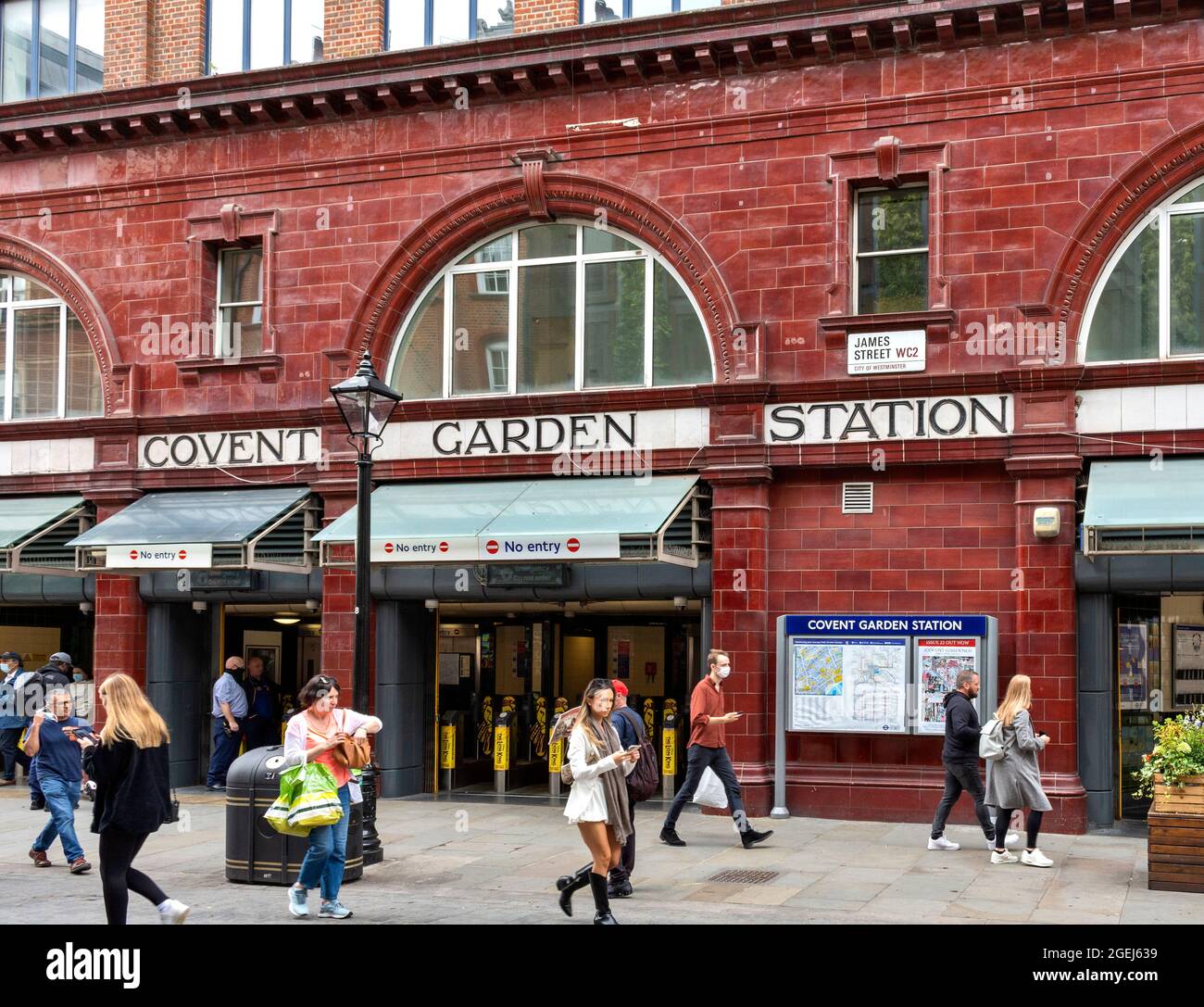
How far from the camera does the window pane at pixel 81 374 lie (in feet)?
68.7

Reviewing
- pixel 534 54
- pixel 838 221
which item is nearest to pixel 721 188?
Result: pixel 838 221

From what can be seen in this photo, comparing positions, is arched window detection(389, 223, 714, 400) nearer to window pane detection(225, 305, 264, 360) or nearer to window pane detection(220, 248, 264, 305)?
window pane detection(225, 305, 264, 360)

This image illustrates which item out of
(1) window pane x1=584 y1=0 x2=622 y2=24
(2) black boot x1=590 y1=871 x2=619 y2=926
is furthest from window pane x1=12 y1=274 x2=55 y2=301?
(2) black boot x1=590 y1=871 x2=619 y2=926

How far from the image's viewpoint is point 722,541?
1706 centimetres

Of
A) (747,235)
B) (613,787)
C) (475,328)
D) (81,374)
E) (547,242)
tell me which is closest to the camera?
(613,787)

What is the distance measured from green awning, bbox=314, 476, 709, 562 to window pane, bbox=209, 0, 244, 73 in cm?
672

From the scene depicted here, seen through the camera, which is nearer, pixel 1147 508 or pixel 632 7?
pixel 1147 508

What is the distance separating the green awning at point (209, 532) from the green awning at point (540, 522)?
683 mm

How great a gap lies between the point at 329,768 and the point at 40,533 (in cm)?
1066

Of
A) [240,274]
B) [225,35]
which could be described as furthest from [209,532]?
[225,35]

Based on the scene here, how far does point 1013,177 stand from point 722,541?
16.8 feet

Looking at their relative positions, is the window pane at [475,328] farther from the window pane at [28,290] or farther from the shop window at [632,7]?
the window pane at [28,290]

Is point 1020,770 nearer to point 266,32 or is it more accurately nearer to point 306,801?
point 306,801

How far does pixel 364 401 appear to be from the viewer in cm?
1341
